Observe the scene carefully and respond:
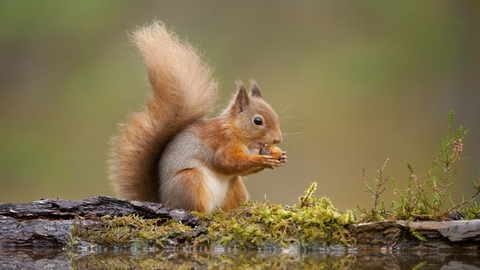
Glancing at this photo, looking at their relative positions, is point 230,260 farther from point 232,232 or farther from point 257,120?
point 257,120

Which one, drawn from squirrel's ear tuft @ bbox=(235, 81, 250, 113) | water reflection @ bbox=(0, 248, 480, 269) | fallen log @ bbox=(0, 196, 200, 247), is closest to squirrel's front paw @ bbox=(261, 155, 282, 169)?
squirrel's ear tuft @ bbox=(235, 81, 250, 113)

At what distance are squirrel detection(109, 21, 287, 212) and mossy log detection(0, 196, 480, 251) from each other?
0.27 m

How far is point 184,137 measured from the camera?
9.52 feet

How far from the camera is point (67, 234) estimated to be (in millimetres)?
2434

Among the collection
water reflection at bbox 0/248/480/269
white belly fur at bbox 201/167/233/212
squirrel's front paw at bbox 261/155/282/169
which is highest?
squirrel's front paw at bbox 261/155/282/169

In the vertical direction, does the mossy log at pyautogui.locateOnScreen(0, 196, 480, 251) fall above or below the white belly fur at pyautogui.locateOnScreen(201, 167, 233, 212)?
below

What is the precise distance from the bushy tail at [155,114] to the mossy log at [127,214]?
1.37 feet

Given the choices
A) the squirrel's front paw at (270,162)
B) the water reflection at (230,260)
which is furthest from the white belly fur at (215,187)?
the water reflection at (230,260)

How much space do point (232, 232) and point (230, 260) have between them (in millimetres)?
348

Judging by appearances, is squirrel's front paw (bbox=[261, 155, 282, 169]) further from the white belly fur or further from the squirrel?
the white belly fur

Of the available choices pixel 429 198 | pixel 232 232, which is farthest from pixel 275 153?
pixel 429 198

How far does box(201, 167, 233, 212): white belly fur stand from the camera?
2.82m

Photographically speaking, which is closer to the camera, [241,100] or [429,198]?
[429,198]

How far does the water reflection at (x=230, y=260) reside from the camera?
193cm
